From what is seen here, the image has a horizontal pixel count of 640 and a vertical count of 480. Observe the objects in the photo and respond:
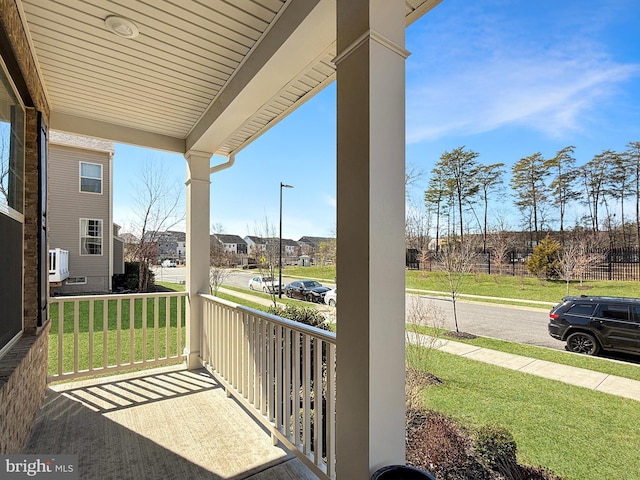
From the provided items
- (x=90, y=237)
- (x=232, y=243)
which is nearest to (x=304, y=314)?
(x=232, y=243)

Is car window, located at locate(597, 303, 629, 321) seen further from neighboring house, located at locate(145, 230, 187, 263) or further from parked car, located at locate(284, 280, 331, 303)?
neighboring house, located at locate(145, 230, 187, 263)

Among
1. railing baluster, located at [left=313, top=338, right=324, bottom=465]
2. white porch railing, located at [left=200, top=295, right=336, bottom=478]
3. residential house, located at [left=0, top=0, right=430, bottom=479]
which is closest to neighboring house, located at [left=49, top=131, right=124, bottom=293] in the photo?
residential house, located at [left=0, top=0, right=430, bottom=479]

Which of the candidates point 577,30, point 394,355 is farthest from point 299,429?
point 577,30

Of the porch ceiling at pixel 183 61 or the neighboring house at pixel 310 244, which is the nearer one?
the porch ceiling at pixel 183 61

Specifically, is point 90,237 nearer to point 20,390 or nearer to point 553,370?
point 20,390

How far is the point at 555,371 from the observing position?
1.49 metres

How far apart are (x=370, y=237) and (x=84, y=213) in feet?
35.8

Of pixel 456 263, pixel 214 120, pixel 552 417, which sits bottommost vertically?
pixel 552 417

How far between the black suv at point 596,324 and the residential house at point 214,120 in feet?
2.25

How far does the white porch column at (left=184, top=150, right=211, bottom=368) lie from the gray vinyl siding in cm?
722

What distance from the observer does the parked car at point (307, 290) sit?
286 cm

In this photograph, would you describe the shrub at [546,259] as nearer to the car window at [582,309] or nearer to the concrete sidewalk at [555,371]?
the car window at [582,309]

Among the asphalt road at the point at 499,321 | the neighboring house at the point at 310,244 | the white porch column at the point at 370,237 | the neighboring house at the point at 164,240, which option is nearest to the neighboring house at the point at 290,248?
the neighboring house at the point at 310,244

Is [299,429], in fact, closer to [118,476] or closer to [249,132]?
[118,476]
